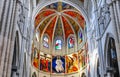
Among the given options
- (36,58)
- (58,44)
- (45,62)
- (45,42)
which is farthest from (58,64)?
(45,42)

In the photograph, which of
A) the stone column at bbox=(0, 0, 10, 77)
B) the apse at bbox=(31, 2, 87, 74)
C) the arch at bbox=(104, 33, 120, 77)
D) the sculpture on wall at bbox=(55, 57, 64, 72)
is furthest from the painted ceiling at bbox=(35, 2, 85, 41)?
the stone column at bbox=(0, 0, 10, 77)

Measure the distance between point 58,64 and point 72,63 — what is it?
2.15 metres

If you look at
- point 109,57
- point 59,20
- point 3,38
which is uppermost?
point 59,20

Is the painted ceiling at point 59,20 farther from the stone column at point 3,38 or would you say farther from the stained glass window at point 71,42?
the stone column at point 3,38

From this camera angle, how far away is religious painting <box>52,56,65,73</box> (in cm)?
3353

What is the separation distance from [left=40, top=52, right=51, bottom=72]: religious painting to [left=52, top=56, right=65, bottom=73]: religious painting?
816 mm

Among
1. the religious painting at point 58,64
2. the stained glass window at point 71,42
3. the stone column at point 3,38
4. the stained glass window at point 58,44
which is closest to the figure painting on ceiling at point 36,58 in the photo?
the religious painting at point 58,64

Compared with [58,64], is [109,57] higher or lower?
higher

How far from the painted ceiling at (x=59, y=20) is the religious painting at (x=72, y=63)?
3808 millimetres

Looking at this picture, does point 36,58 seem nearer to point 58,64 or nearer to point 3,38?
point 58,64

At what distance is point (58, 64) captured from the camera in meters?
34.0

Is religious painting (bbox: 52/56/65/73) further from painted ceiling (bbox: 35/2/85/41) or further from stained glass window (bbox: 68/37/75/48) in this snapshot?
painted ceiling (bbox: 35/2/85/41)

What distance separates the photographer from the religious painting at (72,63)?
33.2m

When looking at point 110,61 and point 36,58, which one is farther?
point 36,58
